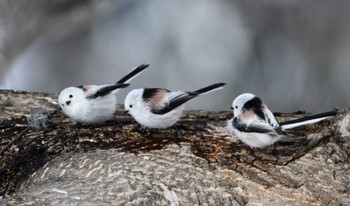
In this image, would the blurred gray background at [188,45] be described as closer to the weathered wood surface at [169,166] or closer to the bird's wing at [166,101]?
the weathered wood surface at [169,166]

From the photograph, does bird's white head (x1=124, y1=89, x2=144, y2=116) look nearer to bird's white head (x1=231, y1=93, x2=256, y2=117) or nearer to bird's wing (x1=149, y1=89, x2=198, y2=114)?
bird's wing (x1=149, y1=89, x2=198, y2=114)

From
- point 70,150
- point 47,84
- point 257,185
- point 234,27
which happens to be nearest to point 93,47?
point 47,84

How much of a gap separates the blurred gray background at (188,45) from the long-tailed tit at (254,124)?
1.11 m

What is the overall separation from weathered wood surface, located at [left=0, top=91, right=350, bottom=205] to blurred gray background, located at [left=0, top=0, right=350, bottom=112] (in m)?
0.93

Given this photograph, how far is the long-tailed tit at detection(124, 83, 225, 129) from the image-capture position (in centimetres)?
250

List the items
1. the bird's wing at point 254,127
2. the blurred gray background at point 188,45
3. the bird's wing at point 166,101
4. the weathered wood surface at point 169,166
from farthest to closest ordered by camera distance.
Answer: the blurred gray background at point 188,45, the bird's wing at point 166,101, the bird's wing at point 254,127, the weathered wood surface at point 169,166

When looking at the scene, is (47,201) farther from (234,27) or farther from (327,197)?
(234,27)

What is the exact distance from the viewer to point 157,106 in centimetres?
250

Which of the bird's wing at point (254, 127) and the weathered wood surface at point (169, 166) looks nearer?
the weathered wood surface at point (169, 166)

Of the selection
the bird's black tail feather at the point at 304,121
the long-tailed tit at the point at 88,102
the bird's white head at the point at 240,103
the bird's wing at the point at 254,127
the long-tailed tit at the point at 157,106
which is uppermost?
the long-tailed tit at the point at 88,102

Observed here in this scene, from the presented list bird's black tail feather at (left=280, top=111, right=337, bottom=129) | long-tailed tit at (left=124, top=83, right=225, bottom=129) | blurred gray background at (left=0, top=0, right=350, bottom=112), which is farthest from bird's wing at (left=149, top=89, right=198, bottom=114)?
blurred gray background at (left=0, top=0, right=350, bottom=112)

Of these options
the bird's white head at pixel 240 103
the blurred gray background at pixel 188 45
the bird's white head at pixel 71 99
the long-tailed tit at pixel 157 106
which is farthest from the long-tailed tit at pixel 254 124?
the blurred gray background at pixel 188 45

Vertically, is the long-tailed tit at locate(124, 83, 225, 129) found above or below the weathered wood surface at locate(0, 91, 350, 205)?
above

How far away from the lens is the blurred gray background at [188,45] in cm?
357
